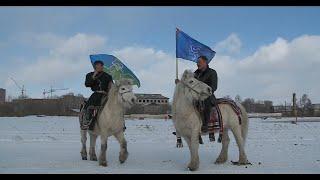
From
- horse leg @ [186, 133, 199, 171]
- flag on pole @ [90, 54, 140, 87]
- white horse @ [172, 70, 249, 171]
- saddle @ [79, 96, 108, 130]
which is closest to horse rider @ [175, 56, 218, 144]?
white horse @ [172, 70, 249, 171]

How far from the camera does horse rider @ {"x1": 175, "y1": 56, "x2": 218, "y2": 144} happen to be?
863 centimetres

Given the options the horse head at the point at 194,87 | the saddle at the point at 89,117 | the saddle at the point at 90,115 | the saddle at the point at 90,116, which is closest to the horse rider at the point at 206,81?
the horse head at the point at 194,87

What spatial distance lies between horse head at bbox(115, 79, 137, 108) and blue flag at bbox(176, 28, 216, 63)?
1.91 m

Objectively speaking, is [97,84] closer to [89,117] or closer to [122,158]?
[89,117]

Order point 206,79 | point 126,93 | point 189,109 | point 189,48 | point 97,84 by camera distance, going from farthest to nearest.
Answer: point 189,48 < point 97,84 < point 206,79 < point 126,93 < point 189,109

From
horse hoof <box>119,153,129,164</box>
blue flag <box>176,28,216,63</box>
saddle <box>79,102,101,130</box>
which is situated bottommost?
horse hoof <box>119,153,129,164</box>

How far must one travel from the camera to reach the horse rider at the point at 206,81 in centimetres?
863

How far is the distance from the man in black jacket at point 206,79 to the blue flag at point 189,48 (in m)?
0.53

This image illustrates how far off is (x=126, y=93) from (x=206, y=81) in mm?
1594

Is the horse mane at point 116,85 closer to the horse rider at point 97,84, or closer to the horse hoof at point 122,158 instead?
the horse rider at point 97,84

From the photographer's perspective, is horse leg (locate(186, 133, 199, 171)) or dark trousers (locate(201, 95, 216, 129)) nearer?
horse leg (locate(186, 133, 199, 171))

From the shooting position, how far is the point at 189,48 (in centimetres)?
1016

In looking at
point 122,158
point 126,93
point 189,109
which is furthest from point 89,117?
point 189,109

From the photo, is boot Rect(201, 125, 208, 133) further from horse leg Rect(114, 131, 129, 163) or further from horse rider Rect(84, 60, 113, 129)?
horse rider Rect(84, 60, 113, 129)
